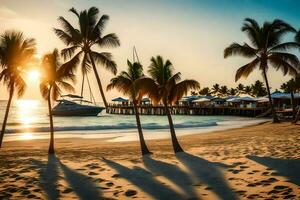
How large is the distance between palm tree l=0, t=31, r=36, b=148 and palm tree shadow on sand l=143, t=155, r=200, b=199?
749 centimetres

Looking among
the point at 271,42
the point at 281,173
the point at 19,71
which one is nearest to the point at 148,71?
the point at 19,71

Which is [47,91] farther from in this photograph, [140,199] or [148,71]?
[140,199]

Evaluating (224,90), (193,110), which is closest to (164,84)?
(193,110)

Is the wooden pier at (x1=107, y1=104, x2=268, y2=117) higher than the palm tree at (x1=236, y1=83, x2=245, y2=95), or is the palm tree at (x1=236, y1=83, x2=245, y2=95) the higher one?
the palm tree at (x1=236, y1=83, x2=245, y2=95)

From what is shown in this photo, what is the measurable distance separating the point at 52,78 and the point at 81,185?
24.2 ft

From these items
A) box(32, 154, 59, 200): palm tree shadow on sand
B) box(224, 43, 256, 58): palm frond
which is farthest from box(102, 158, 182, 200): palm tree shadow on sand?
box(224, 43, 256, 58): palm frond

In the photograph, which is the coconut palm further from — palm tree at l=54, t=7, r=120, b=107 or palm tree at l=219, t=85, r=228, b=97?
palm tree at l=54, t=7, r=120, b=107

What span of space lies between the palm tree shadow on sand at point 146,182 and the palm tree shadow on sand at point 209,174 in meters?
0.98

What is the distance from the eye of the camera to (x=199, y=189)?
705cm

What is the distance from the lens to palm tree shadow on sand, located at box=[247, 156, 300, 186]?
7187 millimetres

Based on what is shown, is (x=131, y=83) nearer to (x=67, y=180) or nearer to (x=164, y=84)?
(x=164, y=84)

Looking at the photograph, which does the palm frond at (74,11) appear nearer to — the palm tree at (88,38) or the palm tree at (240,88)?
the palm tree at (88,38)

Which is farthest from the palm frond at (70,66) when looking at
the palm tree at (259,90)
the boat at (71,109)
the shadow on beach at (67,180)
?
the palm tree at (259,90)

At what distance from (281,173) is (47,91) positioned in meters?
11.0
